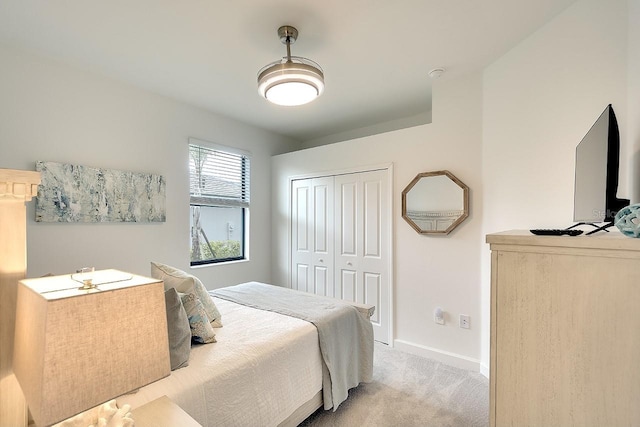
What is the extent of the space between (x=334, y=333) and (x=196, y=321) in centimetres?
90

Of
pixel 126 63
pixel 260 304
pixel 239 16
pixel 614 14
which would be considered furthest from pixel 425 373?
pixel 126 63

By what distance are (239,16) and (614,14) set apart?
84.1 inches

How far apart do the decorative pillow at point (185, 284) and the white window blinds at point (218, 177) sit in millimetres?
1667

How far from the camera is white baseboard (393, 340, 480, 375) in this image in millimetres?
2557

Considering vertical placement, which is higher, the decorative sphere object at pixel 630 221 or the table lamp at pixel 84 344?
the decorative sphere object at pixel 630 221

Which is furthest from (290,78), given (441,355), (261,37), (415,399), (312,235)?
(441,355)

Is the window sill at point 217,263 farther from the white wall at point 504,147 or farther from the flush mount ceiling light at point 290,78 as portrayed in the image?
the flush mount ceiling light at point 290,78

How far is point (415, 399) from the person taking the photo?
83.9 inches

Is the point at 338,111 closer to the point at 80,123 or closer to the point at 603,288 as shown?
the point at 80,123

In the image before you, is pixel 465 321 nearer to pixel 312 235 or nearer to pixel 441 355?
pixel 441 355

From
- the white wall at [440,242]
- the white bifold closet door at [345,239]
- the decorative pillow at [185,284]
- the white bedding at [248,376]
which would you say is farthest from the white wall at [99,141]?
the white wall at [440,242]

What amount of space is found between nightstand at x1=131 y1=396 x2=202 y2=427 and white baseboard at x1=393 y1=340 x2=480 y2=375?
243 centimetres

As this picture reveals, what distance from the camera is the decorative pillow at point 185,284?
Answer: 1671 mm

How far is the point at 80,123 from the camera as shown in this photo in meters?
2.48
